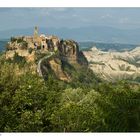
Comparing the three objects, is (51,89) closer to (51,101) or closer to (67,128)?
(51,101)

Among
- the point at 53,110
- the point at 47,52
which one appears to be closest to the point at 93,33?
the point at 47,52

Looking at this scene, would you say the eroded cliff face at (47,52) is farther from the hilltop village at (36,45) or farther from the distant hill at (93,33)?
the distant hill at (93,33)

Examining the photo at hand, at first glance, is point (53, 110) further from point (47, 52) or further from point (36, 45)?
point (47, 52)

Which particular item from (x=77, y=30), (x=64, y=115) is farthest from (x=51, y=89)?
(x=77, y=30)

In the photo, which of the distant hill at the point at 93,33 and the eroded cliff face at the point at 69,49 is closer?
the distant hill at the point at 93,33

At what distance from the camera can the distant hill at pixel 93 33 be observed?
1436 cm

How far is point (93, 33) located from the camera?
14.5 meters

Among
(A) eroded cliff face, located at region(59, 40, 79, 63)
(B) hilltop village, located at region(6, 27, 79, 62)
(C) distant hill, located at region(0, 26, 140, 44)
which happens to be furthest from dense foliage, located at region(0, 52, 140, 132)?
(A) eroded cliff face, located at region(59, 40, 79, 63)

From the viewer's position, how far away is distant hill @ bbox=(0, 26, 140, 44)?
1436 centimetres

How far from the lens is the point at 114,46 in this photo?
15.8 meters

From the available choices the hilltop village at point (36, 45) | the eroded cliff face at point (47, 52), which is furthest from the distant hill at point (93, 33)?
the eroded cliff face at point (47, 52)

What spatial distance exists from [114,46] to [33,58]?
3093 mm
